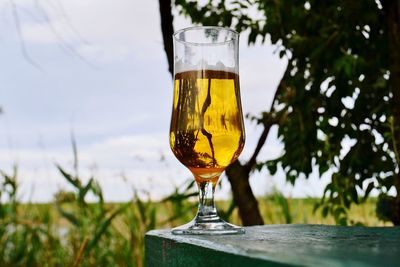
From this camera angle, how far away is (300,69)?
9.43 feet

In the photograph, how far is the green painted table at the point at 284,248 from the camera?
89 cm

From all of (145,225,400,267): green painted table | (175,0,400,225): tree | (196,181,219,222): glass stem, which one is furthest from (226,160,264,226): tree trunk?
(196,181,219,222): glass stem

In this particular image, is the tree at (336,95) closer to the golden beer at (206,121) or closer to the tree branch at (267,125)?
the tree branch at (267,125)

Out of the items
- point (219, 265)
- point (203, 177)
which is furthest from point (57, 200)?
point (219, 265)

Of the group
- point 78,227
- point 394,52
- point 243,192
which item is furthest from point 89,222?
point 394,52

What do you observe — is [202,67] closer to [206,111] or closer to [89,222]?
[206,111]

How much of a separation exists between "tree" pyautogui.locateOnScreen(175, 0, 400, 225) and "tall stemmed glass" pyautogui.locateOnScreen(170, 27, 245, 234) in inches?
43.9

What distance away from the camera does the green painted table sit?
0.89 m

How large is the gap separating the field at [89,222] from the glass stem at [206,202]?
157 cm

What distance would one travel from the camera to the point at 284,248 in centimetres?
105

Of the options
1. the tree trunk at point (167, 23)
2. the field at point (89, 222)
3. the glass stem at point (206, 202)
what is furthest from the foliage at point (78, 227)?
the glass stem at point (206, 202)

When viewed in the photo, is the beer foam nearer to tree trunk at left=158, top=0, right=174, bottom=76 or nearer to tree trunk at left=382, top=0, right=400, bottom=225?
tree trunk at left=382, top=0, right=400, bottom=225

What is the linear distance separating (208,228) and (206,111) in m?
0.24

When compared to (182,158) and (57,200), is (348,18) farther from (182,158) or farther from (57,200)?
(57,200)
